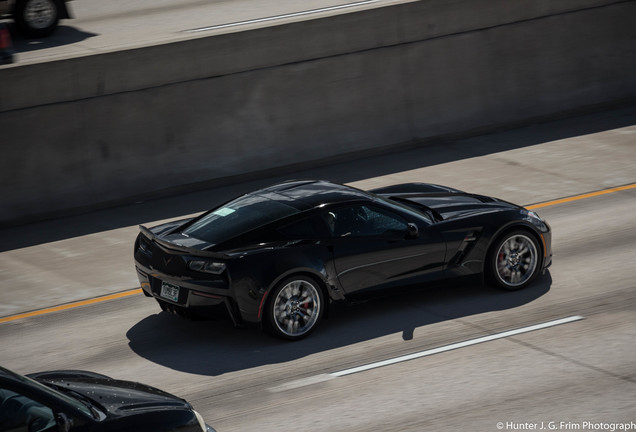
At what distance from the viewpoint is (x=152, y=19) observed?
22.1 metres

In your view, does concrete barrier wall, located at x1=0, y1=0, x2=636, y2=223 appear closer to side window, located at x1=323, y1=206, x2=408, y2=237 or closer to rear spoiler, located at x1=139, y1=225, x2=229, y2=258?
rear spoiler, located at x1=139, y1=225, x2=229, y2=258

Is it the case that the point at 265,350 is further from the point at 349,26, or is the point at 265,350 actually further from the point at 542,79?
the point at 542,79

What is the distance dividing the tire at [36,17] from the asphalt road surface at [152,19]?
206mm

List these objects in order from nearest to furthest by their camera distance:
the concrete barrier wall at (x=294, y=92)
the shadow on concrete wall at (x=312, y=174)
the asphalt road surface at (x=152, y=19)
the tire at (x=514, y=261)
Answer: the tire at (x=514, y=261) < the shadow on concrete wall at (x=312, y=174) < the concrete barrier wall at (x=294, y=92) < the asphalt road surface at (x=152, y=19)

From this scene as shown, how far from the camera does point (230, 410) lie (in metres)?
7.85

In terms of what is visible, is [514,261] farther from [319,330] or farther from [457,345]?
[319,330]

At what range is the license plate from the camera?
910 centimetres

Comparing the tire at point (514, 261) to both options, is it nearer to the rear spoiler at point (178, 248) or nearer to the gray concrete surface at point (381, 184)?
the gray concrete surface at point (381, 184)

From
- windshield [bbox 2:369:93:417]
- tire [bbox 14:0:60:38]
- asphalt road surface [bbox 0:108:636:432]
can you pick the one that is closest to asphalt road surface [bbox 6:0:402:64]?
tire [bbox 14:0:60:38]

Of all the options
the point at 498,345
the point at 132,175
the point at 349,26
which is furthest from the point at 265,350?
the point at 349,26

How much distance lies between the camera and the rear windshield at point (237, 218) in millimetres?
9266

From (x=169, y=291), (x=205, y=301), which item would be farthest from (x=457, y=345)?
(x=169, y=291)

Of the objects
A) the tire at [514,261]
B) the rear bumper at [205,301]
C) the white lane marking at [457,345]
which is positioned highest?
the rear bumper at [205,301]

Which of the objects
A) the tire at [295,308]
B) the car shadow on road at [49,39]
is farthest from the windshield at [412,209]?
the car shadow on road at [49,39]
